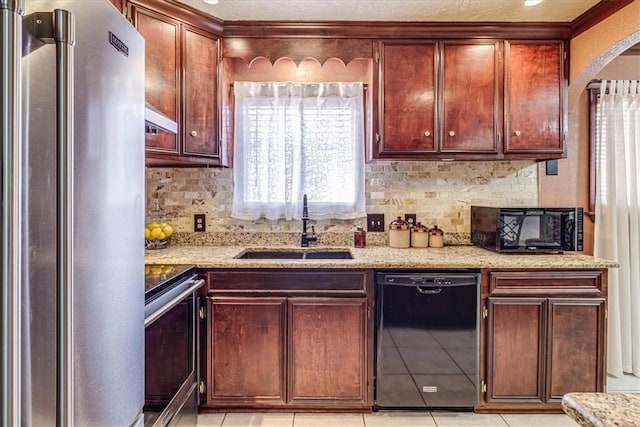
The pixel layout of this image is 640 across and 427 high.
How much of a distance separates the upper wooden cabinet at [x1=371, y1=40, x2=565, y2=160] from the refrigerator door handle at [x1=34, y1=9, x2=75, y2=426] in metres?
1.97

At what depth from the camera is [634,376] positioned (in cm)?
269

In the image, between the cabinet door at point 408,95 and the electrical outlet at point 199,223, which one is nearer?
the cabinet door at point 408,95

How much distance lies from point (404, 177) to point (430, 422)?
1.59 meters

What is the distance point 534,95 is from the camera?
248cm

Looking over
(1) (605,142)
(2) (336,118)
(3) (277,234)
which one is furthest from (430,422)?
(1) (605,142)

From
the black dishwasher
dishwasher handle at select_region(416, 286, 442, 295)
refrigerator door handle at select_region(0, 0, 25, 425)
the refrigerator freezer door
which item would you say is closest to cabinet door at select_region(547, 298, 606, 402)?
the black dishwasher

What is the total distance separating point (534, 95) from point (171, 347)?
2.58 metres

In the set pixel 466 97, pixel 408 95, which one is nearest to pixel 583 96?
pixel 466 97

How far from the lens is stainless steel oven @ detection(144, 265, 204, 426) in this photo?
1449mm

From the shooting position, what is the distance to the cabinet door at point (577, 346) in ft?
7.01

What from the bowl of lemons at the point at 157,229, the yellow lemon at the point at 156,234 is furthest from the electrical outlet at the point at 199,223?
the yellow lemon at the point at 156,234

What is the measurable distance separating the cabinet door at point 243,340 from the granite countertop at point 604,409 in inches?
63.9

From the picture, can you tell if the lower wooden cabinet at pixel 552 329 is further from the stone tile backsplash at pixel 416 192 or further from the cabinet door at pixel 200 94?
the cabinet door at pixel 200 94

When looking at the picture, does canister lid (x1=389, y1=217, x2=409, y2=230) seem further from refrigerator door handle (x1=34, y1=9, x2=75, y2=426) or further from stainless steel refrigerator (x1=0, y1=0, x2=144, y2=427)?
refrigerator door handle (x1=34, y1=9, x2=75, y2=426)
